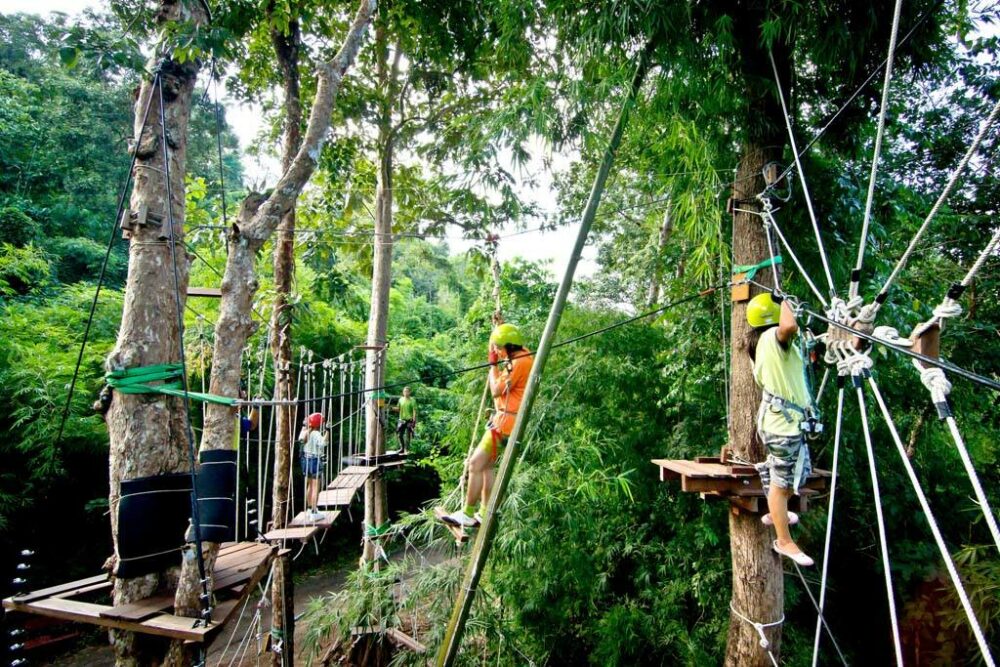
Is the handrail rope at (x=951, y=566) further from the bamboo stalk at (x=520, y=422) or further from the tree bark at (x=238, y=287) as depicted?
the tree bark at (x=238, y=287)

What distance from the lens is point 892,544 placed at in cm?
446

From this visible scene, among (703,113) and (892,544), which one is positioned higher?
(703,113)

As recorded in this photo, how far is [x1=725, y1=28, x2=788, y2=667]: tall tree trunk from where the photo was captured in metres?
2.72

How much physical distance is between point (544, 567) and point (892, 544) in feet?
9.95

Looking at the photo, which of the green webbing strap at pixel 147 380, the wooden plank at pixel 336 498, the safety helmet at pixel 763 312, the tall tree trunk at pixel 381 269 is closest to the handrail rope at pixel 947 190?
the safety helmet at pixel 763 312

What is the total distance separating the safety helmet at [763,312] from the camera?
7.72ft

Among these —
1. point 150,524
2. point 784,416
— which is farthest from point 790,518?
point 150,524

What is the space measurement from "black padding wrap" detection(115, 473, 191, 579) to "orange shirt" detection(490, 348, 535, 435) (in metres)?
1.42

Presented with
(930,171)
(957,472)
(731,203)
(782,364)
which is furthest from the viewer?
→ (957,472)

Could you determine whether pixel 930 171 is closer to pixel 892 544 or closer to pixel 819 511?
pixel 819 511

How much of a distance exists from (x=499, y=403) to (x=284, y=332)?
2.30m

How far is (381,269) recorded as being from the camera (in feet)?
17.6

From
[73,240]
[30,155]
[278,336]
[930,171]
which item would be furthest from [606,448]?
[30,155]

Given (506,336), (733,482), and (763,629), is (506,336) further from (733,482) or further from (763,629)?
(763,629)
